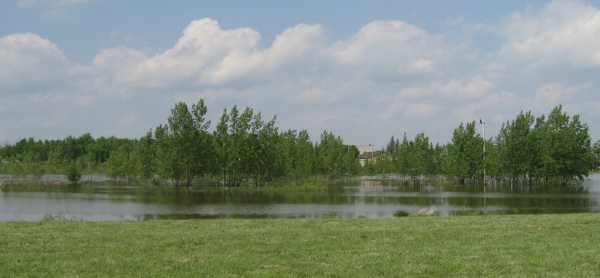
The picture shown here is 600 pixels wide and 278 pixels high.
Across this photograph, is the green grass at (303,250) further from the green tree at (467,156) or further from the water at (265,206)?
the green tree at (467,156)

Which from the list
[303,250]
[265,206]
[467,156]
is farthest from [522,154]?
[303,250]

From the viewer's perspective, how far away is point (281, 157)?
81.9m

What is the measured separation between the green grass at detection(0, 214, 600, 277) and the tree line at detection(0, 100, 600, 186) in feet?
175

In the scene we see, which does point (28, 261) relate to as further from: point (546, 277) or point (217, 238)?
point (546, 277)

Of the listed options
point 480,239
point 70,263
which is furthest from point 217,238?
point 480,239

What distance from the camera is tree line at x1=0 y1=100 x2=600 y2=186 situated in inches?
2756

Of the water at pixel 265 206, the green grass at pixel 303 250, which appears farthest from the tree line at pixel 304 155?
the green grass at pixel 303 250

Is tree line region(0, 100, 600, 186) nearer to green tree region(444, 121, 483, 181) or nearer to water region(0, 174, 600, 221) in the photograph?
green tree region(444, 121, 483, 181)

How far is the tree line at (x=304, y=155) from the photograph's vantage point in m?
70.0

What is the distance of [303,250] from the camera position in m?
11.9

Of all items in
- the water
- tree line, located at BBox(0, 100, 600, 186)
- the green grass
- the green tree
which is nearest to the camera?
the green grass

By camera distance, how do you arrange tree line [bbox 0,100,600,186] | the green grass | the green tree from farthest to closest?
1. the green tree
2. tree line [bbox 0,100,600,186]
3. the green grass

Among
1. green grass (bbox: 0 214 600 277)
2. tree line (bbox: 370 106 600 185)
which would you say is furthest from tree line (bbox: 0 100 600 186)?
green grass (bbox: 0 214 600 277)

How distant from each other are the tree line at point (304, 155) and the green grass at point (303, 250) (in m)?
53.4
